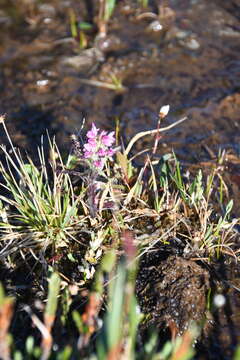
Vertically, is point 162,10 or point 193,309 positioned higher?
point 162,10

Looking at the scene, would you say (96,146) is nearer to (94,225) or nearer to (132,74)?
(94,225)

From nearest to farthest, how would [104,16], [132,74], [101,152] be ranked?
[101,152], [132,74], [104,16]

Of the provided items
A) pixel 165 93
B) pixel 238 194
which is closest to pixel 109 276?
pixel 238 194

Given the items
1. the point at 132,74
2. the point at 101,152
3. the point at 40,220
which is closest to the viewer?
the point at 101,152

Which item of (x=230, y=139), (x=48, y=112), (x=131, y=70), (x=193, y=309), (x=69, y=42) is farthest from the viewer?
(x=69, y=42)

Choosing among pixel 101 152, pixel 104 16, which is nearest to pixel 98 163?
pixel 101 152

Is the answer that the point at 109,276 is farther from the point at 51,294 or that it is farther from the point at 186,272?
the point at 51,294

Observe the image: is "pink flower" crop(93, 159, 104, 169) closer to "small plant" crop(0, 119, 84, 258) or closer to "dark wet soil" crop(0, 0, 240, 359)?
"small plant" crop(0, 119, 84, 258)

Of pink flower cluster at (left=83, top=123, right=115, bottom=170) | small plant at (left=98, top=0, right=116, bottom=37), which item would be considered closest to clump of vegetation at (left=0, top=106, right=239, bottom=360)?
pink flower cluster at (left=83, top=123, right=115, bottom=170)
